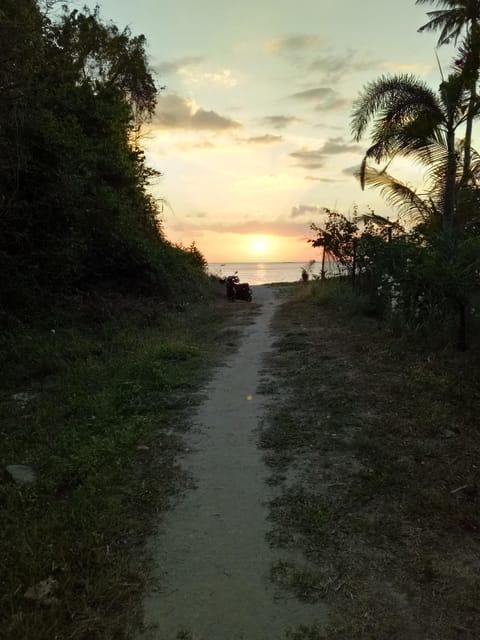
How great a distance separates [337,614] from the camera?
2.77m

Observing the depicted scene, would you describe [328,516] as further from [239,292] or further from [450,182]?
[239,292]

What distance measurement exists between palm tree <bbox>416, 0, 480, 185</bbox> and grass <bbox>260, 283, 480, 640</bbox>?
6.96m

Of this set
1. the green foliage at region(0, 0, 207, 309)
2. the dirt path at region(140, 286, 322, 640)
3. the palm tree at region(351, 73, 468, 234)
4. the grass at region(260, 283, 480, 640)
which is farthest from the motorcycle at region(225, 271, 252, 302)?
the dirt path at region(140, 286, 322, 640)

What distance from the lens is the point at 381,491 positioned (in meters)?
4.14

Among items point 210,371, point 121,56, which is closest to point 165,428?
point 210,371

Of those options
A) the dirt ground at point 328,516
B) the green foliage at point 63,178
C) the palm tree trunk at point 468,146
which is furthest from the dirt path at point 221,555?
the palm tree trunk at point 468,146

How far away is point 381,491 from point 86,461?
2.64 meters

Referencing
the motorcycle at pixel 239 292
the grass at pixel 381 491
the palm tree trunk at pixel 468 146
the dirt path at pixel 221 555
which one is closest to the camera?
the dirt path at pixel 221 555

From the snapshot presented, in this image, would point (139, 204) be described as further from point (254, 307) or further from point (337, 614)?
point (337, 614)

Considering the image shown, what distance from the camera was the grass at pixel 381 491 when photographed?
9.36 ft

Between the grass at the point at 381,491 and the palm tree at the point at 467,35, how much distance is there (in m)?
6.96

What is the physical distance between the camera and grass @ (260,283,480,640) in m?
2.85

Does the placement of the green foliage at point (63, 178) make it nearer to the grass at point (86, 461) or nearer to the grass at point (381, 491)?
the grass at point (86, 461)

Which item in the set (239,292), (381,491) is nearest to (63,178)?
(381,491)
